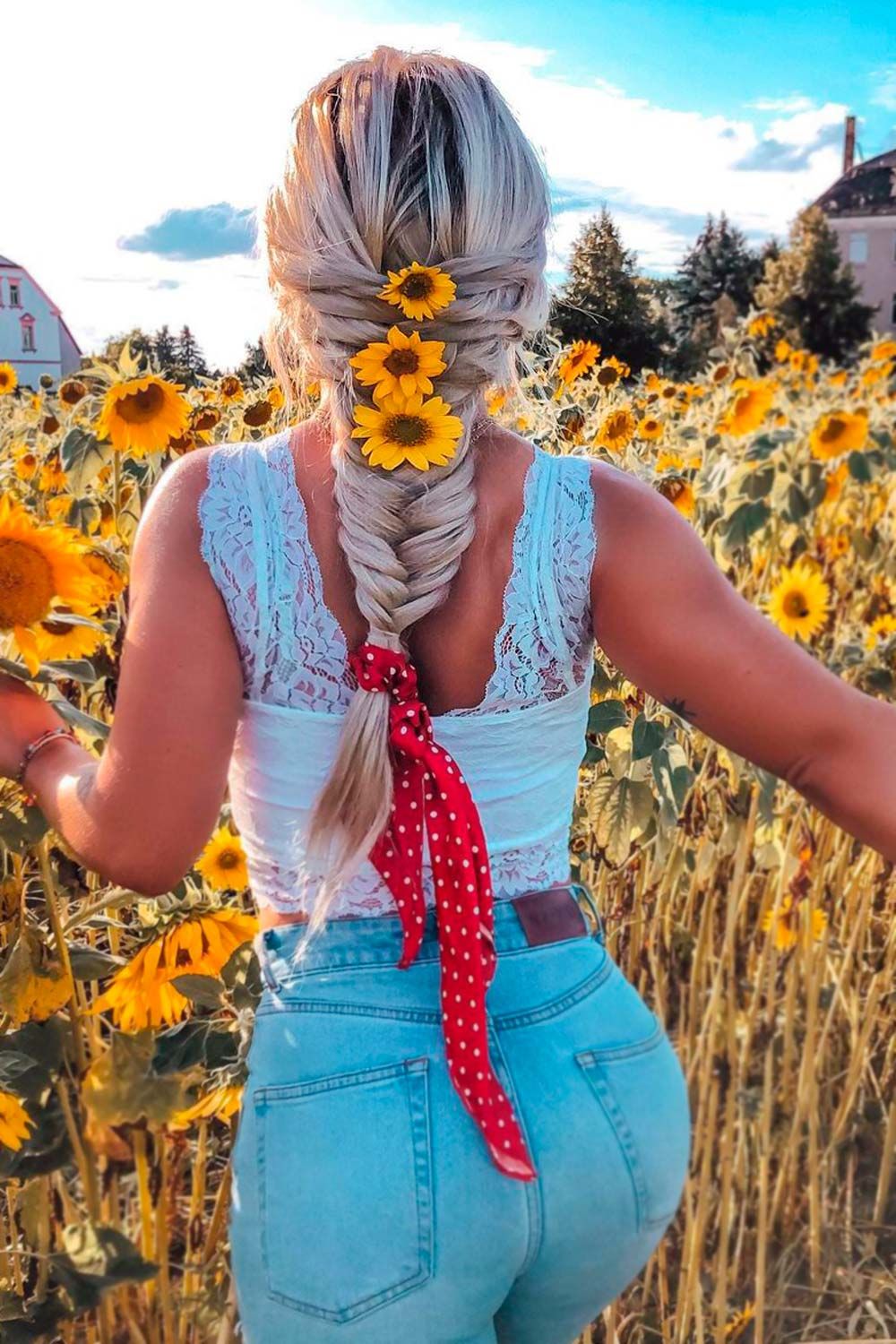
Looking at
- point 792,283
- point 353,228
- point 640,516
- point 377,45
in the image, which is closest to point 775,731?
point 640,516

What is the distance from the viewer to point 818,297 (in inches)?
985

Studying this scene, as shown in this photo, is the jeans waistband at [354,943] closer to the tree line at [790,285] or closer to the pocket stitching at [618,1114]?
the pocket stitching at [618,1114]

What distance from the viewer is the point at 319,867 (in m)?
0.97

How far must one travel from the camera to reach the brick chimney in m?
36.7

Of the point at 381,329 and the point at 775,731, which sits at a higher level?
the point at 381,329

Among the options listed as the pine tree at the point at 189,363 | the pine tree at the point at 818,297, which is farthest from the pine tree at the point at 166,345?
the pine tree at the point at 818,297

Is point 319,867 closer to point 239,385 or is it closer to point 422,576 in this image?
point 422,576

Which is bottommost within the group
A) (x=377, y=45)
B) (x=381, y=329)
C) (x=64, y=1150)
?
(x=64, y=1150)

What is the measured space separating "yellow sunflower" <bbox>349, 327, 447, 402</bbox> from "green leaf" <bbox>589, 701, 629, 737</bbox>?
0.52 metres

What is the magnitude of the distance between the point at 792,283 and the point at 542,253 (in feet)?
84.4

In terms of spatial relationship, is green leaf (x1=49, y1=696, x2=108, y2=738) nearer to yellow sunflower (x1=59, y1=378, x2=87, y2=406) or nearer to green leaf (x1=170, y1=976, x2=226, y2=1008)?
green leaf (x1=170, y1=976, x2=226, y2=1008)

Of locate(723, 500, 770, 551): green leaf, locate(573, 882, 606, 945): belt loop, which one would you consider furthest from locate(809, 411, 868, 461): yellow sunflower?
locate(573, 882, 606, 945): belt loop

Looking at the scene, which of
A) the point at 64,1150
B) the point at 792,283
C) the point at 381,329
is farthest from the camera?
the point at 792,283

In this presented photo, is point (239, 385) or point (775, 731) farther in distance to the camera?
point (239, 385)
